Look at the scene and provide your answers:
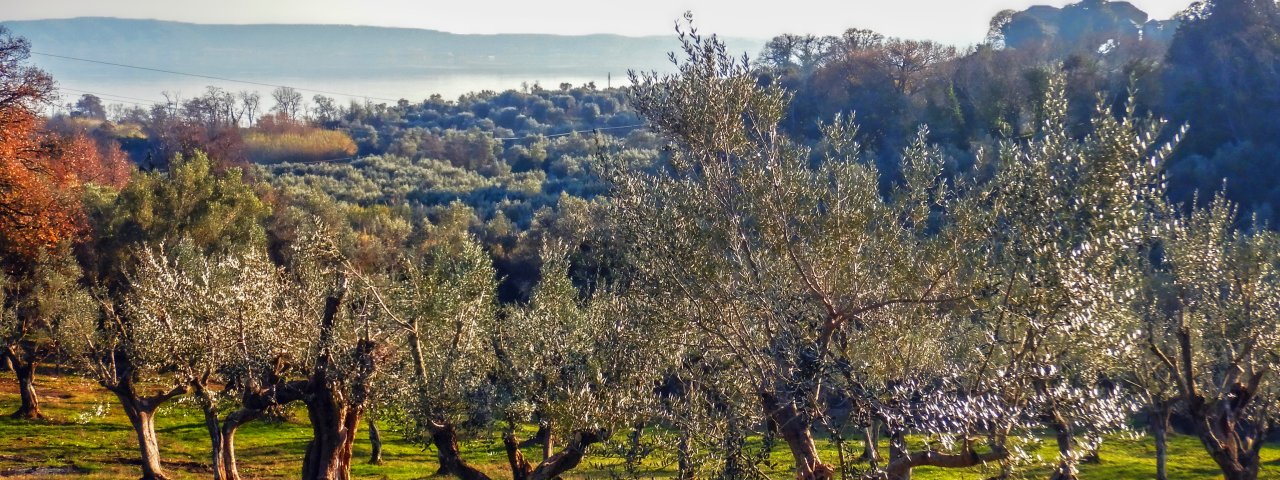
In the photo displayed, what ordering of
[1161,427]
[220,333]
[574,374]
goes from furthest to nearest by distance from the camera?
[1161,427]
[220,333]
[574,374]

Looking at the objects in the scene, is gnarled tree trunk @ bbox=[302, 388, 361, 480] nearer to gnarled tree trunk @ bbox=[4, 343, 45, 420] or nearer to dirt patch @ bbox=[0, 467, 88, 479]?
dirt patch @ bbox=[0, 467, 88, 479]

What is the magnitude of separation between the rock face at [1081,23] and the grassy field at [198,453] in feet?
205

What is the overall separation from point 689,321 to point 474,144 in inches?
3187

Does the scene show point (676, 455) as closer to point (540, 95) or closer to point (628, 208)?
point (628, 208)

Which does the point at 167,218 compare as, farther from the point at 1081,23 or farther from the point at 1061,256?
the point at 1081,23

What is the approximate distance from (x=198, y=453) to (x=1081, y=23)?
115460mm

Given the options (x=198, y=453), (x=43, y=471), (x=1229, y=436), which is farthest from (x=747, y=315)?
(x=198, y=453)

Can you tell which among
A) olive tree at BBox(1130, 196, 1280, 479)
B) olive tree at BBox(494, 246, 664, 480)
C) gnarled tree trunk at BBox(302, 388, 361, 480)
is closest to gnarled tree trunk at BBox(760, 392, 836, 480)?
olive tree at BBox(494, 246, 664, 480)

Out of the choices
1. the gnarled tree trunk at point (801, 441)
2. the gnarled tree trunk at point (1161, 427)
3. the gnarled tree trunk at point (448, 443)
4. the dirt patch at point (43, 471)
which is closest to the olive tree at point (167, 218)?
the dirt patch at point (43, 471)

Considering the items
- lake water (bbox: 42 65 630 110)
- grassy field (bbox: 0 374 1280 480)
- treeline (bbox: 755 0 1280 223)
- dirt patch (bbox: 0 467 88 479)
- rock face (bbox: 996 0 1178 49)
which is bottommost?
grassy field (bbox: 0 374 1280 480)

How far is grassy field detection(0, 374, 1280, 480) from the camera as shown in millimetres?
22875

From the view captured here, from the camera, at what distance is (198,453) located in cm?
2631

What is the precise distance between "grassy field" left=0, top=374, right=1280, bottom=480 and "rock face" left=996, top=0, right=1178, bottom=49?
62.4 metres

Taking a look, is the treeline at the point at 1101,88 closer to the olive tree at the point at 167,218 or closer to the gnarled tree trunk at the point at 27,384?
the olive tree at the point at 167,218
